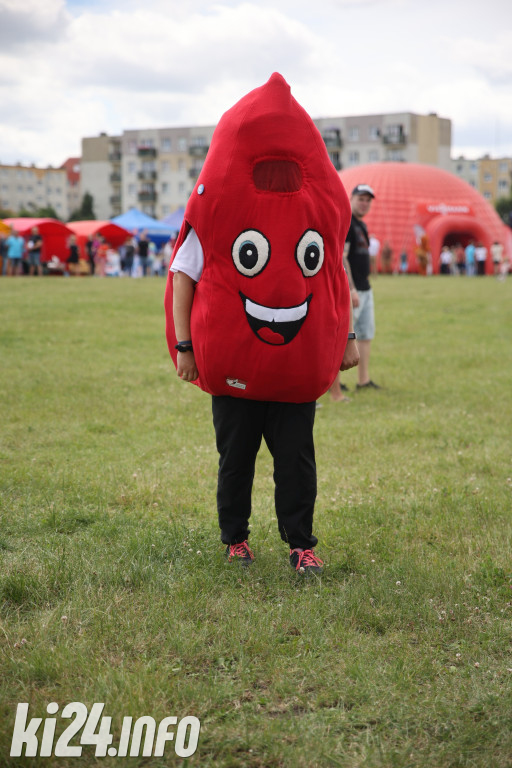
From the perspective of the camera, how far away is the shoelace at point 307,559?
3805mm

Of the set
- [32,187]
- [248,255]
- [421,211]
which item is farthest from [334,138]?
[248,255]

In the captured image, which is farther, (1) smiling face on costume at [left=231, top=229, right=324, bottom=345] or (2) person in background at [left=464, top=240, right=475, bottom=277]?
(2) person in background at [left=464, top=240, right=475, bottom=277]

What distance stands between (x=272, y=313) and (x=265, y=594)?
4.24 ft

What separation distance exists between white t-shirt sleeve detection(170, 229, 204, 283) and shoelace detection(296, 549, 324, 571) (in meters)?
1.45

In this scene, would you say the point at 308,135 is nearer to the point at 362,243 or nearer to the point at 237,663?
the point at 237,663

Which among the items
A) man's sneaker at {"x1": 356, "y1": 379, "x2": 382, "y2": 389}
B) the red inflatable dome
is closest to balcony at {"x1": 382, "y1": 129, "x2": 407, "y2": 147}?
the red inflatable dome

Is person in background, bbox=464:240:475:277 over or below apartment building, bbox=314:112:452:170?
below

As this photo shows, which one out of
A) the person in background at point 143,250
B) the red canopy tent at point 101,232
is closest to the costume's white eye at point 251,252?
the person in background at point 143,250

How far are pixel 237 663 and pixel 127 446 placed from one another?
3.63m

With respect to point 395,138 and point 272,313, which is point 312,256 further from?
point 395,138

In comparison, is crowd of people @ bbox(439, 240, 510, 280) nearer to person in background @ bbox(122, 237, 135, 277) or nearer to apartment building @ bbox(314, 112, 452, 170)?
person in background @ bbox(122, 237, 135, 277)

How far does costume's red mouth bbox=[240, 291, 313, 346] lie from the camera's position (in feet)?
11.3

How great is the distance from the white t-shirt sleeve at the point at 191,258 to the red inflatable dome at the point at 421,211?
136ft

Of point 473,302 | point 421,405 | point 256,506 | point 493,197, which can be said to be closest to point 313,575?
point 256,506
